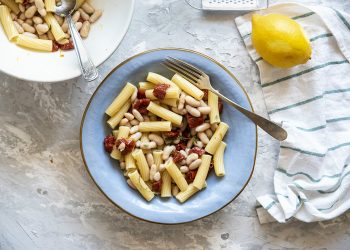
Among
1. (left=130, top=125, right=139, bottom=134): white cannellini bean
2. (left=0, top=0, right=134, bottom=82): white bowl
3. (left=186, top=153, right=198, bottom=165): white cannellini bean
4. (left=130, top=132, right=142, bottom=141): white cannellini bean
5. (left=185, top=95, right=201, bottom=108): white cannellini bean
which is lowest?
(left=186, top=153, right=198, bottom=165): white cannellini bean

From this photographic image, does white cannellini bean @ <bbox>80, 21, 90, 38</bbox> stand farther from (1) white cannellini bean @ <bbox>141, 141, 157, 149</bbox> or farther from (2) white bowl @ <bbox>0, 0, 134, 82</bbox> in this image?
(1) white cannellini bean @ <bbox>141, 141, 157, 149</bbox>

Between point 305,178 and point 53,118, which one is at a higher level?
point 53,118

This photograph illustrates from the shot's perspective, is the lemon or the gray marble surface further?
the gray marble surface

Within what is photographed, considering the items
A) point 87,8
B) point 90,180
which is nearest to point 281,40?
point 87,8

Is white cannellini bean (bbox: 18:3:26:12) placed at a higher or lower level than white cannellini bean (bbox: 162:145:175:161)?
higher

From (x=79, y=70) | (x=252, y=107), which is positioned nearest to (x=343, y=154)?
(x=252, y=107)

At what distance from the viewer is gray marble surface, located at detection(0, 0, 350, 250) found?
119cm

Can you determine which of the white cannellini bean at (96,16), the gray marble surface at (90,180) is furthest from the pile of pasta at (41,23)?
the gray marble surface at (90,180)

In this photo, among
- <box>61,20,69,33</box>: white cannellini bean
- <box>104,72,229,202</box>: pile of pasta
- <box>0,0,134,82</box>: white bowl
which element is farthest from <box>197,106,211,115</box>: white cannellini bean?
<box>61,20,69,33</box>: white cannellini bean

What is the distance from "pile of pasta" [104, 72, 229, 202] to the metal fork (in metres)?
0.02

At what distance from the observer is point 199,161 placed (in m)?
1.13

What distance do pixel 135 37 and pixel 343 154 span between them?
531mm

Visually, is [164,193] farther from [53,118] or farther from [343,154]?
[343,154]

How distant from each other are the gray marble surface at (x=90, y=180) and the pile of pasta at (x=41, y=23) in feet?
0.36
